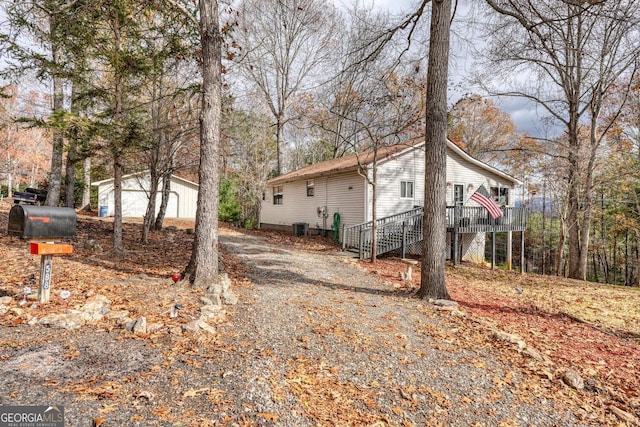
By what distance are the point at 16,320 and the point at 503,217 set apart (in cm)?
1646

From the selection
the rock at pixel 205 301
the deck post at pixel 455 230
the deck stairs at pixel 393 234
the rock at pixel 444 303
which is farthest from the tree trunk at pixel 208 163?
the deck post at pixel 455 230

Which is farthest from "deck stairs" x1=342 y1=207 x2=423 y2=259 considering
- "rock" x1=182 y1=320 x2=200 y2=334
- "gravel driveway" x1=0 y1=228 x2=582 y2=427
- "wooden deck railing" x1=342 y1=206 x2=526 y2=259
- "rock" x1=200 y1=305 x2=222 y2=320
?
"rock" x1=182 y1=320 x2=200 y2=334

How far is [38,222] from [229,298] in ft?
8.69

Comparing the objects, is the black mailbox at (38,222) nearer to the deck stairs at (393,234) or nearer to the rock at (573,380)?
the rock at (573,380)

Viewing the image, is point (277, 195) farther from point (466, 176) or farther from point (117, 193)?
point (117, 193)

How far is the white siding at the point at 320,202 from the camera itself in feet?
49.9

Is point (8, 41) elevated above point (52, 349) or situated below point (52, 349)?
above

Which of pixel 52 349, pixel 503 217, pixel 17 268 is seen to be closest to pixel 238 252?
pixel 17 268

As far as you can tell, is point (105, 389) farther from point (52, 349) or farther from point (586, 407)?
point (586, 407)

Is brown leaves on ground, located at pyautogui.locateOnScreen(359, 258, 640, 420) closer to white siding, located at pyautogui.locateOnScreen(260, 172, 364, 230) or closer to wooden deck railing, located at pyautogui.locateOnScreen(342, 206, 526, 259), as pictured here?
wooden deck railing, located at pyautogui.locateOnScreen(342, 206, 526, 259)

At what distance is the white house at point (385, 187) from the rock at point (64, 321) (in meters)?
10.2

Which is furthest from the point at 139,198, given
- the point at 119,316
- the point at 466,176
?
the point at 119,316

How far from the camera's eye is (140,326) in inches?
155

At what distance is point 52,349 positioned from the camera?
338 centimetres
